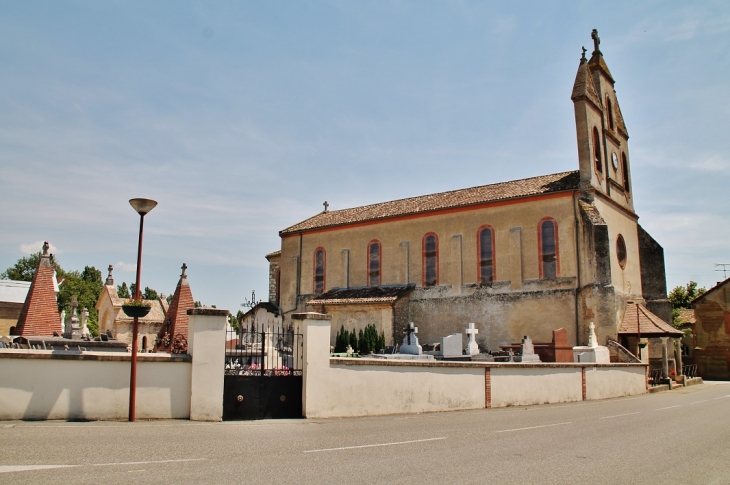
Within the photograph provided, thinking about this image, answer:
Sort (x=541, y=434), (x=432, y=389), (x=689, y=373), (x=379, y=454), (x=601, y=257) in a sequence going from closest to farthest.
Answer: (x=379, y=454) → (x=541, y=434) → (x=432, y=389) → (x=601, y=257) → (x=689, y=373)

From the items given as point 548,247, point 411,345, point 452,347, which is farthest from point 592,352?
point 411,345

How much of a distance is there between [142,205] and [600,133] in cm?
2809

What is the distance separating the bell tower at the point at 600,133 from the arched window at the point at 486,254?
226 inches

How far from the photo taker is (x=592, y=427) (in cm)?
1334

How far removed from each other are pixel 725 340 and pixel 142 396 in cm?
4495

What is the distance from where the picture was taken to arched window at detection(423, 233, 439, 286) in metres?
35.2

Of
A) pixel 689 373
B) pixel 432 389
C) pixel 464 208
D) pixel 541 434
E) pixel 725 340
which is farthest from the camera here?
pixel 725 340

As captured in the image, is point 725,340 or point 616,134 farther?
point 725,340

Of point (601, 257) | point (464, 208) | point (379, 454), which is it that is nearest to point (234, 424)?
point (379, 454)

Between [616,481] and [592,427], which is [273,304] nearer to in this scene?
[592,427]

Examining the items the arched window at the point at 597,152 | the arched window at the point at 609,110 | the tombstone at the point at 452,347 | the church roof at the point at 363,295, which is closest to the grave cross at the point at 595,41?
the arched window at the point at 609,110

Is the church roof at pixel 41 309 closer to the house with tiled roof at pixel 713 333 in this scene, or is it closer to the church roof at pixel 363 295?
the church roof at pixel 363 295

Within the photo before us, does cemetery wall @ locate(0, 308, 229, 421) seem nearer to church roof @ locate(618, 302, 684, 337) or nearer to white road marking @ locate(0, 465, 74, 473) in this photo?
white road marking @ locate(0, 465, 74, 473)

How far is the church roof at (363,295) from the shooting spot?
3478cm
